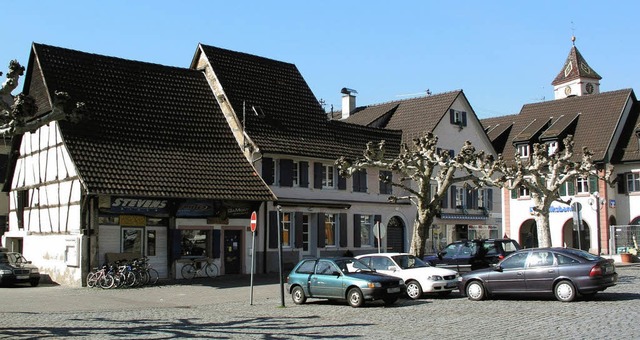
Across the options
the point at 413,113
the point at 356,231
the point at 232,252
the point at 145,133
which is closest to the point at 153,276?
the point at 232,252

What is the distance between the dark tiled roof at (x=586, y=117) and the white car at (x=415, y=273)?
35116 mm

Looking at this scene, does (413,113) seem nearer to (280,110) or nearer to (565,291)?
(280,110)

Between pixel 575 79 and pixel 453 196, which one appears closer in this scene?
pixel 453 196

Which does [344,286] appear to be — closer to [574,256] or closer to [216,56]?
[574,256]

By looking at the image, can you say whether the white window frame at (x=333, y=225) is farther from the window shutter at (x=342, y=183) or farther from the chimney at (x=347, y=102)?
the chimney at (x=347, y=102)

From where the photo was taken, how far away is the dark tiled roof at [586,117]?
184 feet

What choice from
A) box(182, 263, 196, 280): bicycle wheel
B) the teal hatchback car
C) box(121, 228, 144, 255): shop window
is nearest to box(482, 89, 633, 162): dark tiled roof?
box(182, 263, 196, 280): bicycle wheel

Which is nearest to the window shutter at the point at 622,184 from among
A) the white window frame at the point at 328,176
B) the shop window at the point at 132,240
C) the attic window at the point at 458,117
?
the attic window at the point at 458,117

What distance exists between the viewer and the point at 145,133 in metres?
32.8

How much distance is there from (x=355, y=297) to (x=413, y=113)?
95.8ft

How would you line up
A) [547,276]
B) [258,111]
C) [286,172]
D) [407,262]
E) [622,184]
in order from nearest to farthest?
[547,276] < [407,262] < [286,172] < [258,111] < [622,184]

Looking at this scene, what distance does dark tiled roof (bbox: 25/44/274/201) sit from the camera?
2998 cm

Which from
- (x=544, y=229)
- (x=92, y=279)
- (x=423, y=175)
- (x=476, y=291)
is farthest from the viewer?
(x=544, y=229)

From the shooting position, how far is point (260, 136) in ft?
119
